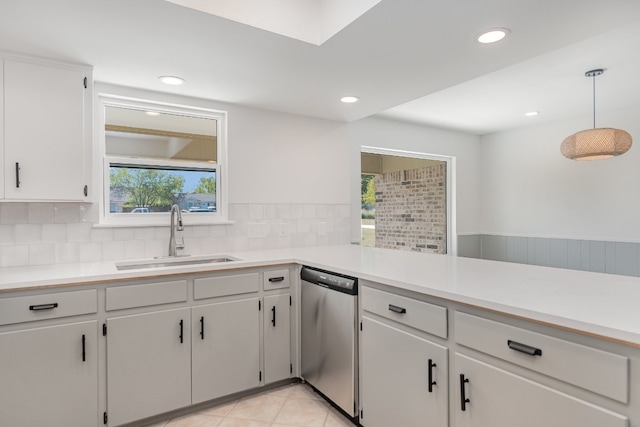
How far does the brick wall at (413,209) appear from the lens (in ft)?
16.9

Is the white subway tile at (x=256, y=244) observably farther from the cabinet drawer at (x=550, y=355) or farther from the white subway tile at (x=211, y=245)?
the cabinet drawer at (x=550, y=355)

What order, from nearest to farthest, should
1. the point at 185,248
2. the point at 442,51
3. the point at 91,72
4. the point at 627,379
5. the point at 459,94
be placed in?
the point at 627,379 < the point at 442,51 < the point at 91,72 < the point at 185,248 < the point at 459,94

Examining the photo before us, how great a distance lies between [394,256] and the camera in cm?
261

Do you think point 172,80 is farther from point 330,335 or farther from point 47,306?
point 330,335

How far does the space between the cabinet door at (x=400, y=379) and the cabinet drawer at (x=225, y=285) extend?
842 millimetres

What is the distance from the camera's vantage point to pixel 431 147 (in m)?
4.77

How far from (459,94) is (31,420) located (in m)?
3.88

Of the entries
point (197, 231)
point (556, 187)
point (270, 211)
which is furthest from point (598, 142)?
point (197, 231)

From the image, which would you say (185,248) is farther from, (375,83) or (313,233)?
(375,83)

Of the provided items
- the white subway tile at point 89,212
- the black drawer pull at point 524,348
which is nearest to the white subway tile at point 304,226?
the white subway tile at point 89,212

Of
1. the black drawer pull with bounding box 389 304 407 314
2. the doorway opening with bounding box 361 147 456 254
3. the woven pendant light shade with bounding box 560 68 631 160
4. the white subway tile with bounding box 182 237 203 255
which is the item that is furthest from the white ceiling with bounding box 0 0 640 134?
the doorway opening with bounding box 361 147 456 254

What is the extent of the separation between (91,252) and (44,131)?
→ 847 millimetres

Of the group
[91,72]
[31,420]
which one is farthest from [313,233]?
[31,420]

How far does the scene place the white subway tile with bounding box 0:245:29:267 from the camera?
232 centimetres
